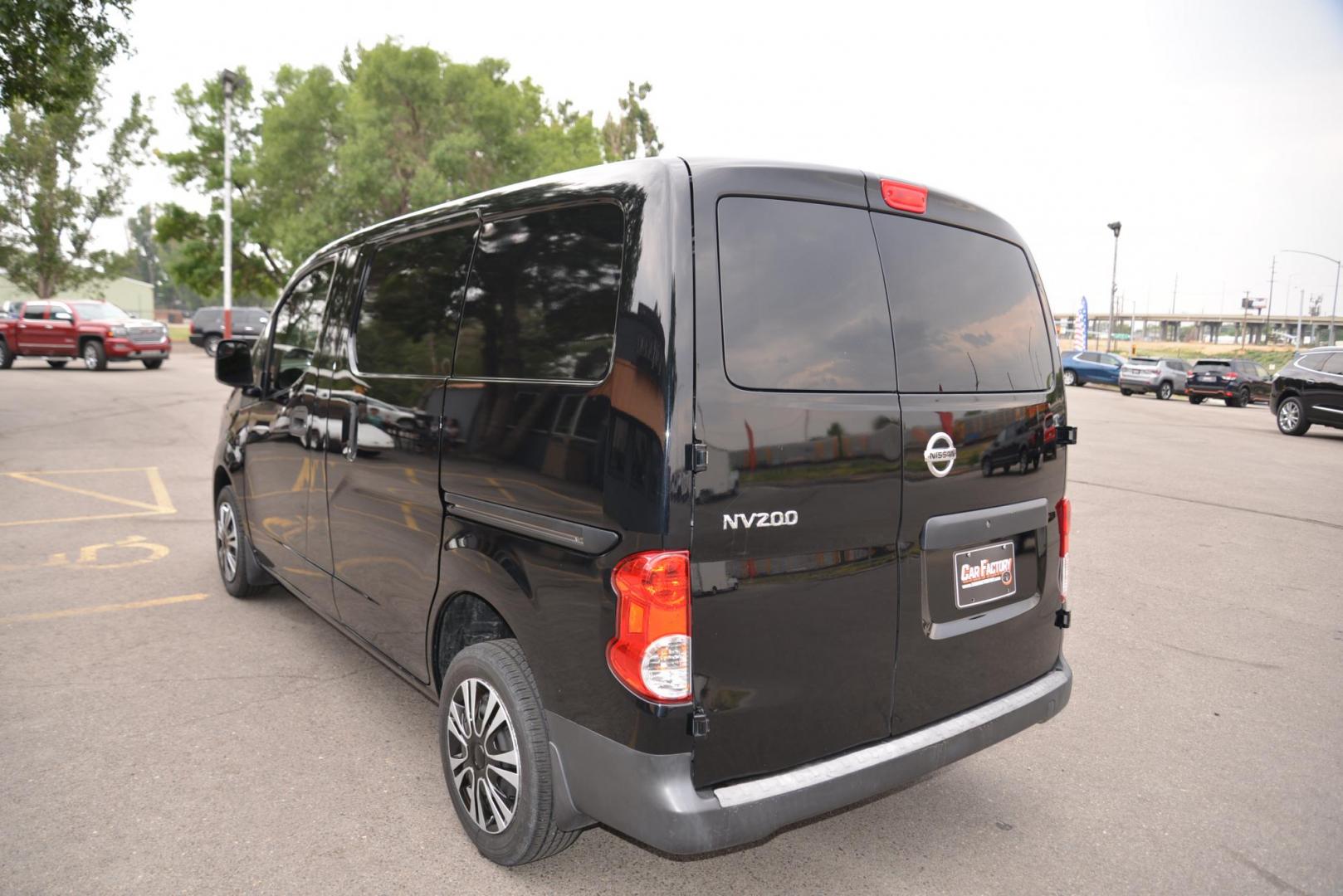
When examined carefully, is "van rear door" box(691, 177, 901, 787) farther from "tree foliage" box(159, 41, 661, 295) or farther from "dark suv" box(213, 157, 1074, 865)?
"tree foliage" box(159, 41, 661, 295)

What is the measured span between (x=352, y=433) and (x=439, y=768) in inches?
52.4

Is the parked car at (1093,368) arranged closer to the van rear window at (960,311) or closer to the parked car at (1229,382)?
the parked car at (1229,382)

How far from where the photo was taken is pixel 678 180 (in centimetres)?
240

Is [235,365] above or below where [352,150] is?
below

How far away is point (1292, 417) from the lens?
18.4 m

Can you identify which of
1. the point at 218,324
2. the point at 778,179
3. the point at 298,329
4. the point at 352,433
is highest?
the point at 778,179

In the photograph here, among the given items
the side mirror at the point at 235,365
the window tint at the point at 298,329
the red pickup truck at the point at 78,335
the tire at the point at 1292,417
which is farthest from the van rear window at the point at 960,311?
the red pickup truck at the point at 78,335

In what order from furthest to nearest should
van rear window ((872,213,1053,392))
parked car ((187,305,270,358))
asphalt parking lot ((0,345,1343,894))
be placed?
parked car ((187,305,270,358))
asphalt parking lot ((0,345,1343,894))
van rear window ((872,213,1053,392))

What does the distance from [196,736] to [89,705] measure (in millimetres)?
671

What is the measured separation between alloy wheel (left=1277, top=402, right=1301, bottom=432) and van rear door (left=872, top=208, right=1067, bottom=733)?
18.5 metres

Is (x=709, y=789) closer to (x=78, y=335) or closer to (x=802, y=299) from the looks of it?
(x=802, y=299)

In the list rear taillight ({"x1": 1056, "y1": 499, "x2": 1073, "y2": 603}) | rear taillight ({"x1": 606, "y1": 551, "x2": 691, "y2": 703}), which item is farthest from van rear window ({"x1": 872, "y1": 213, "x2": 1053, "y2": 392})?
rear taillight ({"x1": 606, "y1": 551, "x2": 691, "y2": 703})

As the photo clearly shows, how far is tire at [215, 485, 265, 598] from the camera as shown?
17.4 feet

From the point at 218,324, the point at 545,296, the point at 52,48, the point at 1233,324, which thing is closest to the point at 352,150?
the point at 218,324
